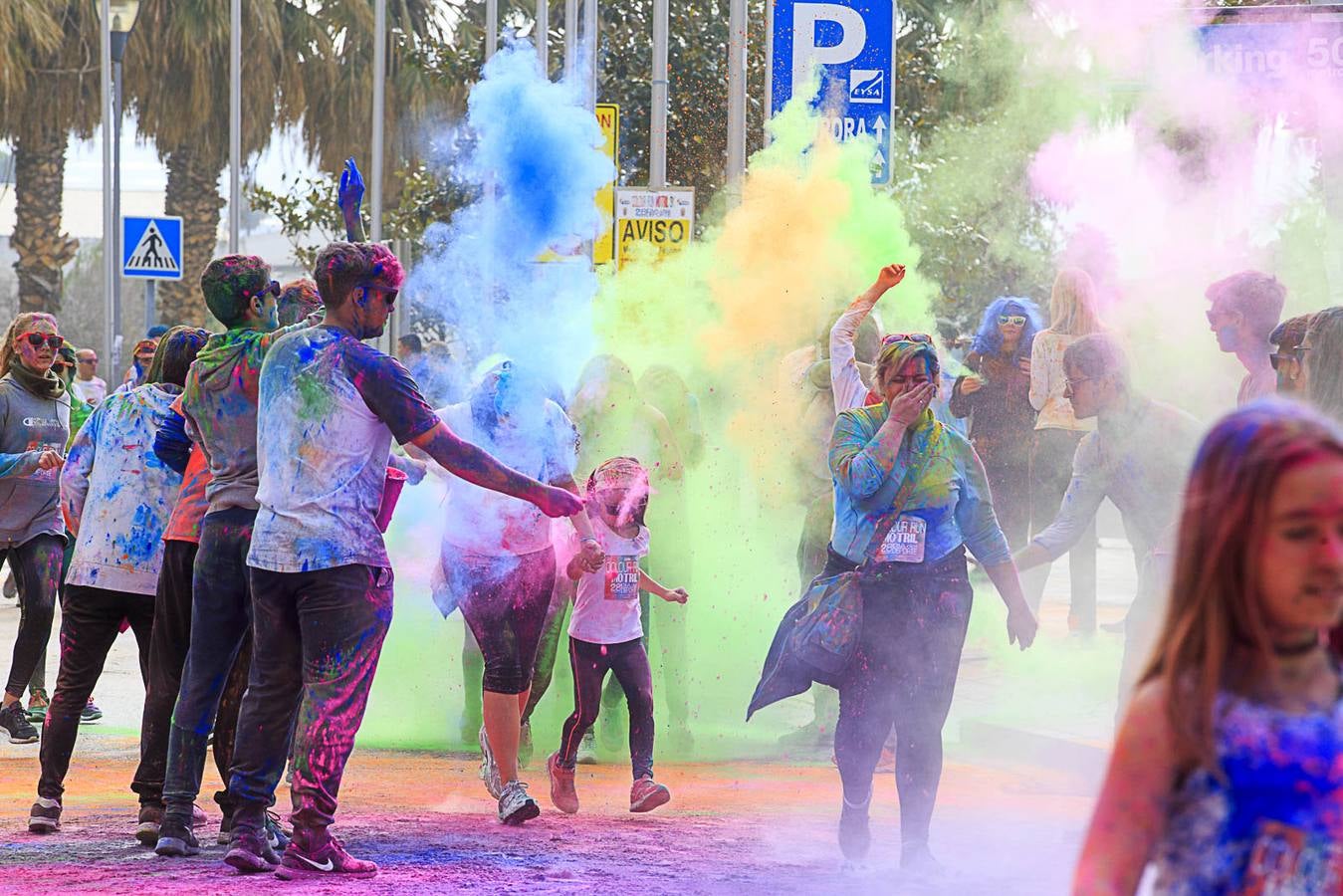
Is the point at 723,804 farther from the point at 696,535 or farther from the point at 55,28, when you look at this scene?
the point at 55,28

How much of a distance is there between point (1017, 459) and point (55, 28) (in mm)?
20271

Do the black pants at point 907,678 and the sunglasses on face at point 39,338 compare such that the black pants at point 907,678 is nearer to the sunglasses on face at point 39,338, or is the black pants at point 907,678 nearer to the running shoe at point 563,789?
the running shoe at point 563,789

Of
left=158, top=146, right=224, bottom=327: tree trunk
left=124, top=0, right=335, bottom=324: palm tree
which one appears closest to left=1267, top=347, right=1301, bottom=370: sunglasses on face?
left=124, top=0, right=335, bottom=324: palm tree

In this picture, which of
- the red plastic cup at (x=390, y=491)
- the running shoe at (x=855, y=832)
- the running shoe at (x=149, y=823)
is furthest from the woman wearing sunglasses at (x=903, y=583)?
the running shoe at (x=149, y=823)

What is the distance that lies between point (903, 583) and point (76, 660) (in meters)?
2.77

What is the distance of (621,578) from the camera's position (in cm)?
728

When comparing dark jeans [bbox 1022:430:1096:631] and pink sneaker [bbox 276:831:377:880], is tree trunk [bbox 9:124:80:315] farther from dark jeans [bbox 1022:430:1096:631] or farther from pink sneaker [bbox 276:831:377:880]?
pink sneaker [bbox 276:831:377:880]

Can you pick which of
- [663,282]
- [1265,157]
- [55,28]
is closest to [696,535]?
[663,282]

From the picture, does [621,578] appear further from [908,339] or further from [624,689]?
[908,339]

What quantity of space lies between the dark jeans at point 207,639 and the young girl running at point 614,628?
1386 millimetres

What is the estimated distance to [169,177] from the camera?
29500mm

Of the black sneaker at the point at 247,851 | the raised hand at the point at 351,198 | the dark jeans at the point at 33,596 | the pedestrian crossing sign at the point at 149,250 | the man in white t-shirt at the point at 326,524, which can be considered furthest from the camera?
the pedestrian crossing sign at the point at 149,250

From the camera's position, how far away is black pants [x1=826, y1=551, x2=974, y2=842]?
605 cm

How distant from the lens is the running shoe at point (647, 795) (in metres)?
7.00
